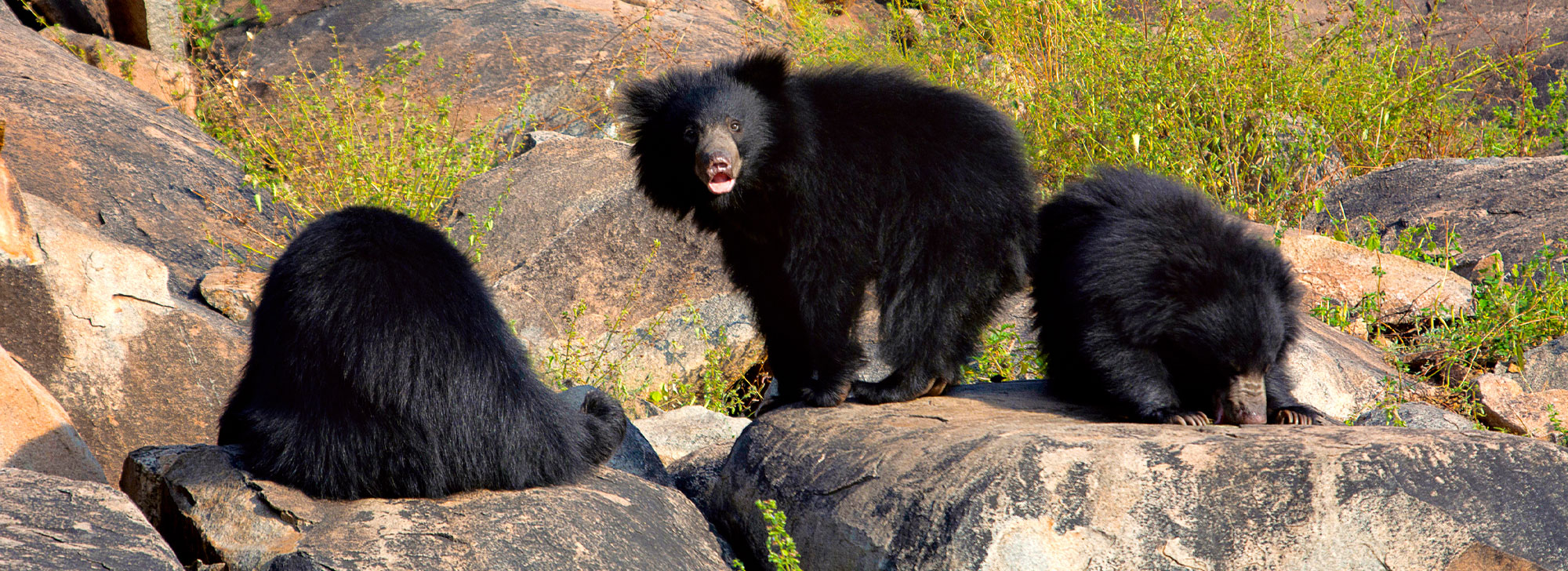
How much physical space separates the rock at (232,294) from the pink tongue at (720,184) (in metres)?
3.02

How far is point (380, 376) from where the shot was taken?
335cm

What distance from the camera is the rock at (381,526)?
3125mm

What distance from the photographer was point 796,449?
159 inches

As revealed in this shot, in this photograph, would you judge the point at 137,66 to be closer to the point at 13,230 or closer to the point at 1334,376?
the point at 13,230

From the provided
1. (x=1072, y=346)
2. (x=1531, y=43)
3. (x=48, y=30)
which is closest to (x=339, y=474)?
(x=1072, y=346)

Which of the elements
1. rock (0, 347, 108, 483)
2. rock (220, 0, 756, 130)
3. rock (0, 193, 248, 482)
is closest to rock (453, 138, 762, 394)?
rock (220, 0, 756, 130)

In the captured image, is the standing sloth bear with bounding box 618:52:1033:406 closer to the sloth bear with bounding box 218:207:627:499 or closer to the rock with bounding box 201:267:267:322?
the sloth bear with bounding box 218:207:627:499

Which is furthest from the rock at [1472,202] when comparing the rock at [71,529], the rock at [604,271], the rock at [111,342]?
the rock at [71,529]

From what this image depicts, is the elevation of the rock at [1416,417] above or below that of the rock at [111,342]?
above

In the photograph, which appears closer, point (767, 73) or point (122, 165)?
point (767, 73)

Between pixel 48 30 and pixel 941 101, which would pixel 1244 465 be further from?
pixel 48 30

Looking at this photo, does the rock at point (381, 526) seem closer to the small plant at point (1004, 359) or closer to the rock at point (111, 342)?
the rock at point (111, 342)

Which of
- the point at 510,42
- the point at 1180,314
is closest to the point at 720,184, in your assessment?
the point at 1180,314

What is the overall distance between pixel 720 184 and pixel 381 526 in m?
1.74
